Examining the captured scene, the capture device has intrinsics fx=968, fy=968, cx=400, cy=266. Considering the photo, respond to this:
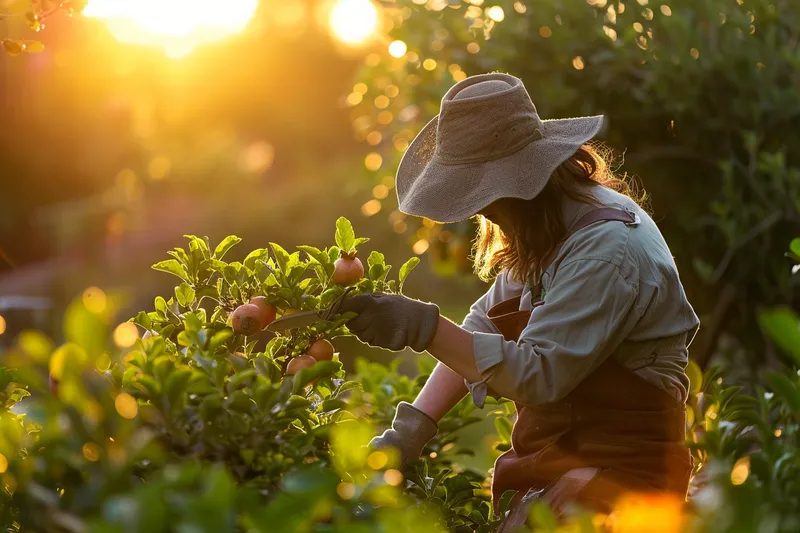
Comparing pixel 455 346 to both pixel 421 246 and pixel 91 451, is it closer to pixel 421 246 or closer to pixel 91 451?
pixel 91 451

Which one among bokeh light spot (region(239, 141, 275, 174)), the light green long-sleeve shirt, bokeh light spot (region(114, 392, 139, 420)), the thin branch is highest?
bokeh light spot (region(114, 392, 139, 420))

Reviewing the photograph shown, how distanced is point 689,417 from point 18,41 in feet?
7.23

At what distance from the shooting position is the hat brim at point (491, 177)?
2268mm

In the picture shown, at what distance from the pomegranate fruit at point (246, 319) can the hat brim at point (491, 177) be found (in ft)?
1.50

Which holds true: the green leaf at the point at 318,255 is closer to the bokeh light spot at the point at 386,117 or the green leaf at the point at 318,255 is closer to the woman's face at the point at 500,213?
the woman's face at the point at 500,213

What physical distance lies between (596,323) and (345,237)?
60 cm

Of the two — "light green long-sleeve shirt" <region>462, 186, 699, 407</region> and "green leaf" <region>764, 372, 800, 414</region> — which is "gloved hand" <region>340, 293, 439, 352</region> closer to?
"light green long-sleeve shirt" <region>462, 186, 699, 407</region>

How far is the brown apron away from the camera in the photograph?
2.32m

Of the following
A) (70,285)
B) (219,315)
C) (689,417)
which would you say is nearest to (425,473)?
(219,315)

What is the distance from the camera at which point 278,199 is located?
19.0 m

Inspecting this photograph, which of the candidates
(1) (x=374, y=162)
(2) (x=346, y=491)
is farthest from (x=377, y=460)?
(1) (x=374, y=162)

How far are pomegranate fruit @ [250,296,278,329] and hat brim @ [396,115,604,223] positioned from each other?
41 centimetres

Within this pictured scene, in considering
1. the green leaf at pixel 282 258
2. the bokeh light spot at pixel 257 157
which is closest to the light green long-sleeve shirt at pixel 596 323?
the green leaf at pixel 282 258

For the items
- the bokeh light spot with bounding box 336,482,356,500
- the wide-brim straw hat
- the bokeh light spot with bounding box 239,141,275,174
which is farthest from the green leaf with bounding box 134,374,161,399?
the bokeh light spot with bounding box 239,141,275,174
